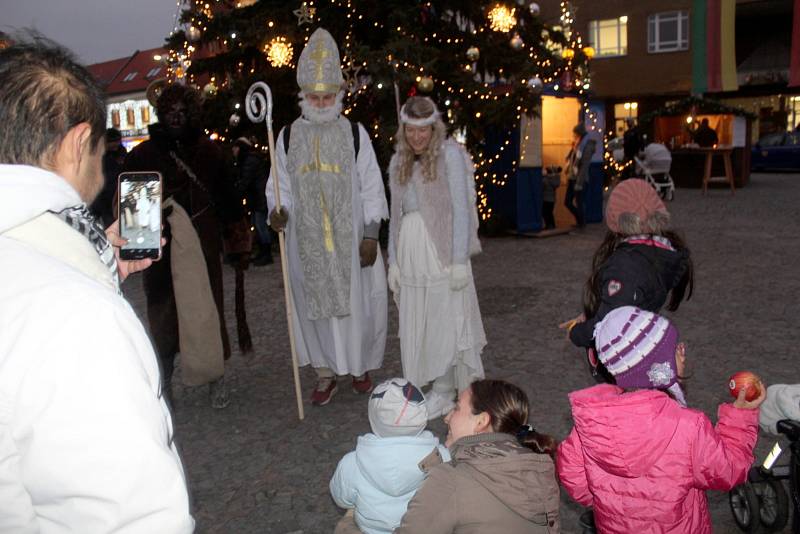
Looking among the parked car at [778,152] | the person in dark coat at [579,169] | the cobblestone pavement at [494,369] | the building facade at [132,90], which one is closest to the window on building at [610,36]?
the parked car at [778,152]

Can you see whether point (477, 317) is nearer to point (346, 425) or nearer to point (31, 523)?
point (346, 425)

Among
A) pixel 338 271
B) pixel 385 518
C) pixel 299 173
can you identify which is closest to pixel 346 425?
pixel 338 271

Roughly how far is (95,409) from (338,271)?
12.2 ft

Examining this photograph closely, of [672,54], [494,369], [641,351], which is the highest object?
[672,54]

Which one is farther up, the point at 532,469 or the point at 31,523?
the point at 31,523

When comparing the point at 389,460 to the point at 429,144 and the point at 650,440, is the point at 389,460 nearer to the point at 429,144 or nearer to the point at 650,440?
the point at 650,440

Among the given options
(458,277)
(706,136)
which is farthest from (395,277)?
(706,136)

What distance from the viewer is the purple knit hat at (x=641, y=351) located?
2436mm

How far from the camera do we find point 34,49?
1339 mm

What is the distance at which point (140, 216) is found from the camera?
238 centimetres

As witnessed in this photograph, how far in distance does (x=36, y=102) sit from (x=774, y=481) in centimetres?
324

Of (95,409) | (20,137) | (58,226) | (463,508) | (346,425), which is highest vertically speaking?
(20,137)

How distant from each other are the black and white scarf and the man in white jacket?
1.8 inches

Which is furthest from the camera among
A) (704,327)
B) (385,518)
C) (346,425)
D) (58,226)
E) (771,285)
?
(771,285)
